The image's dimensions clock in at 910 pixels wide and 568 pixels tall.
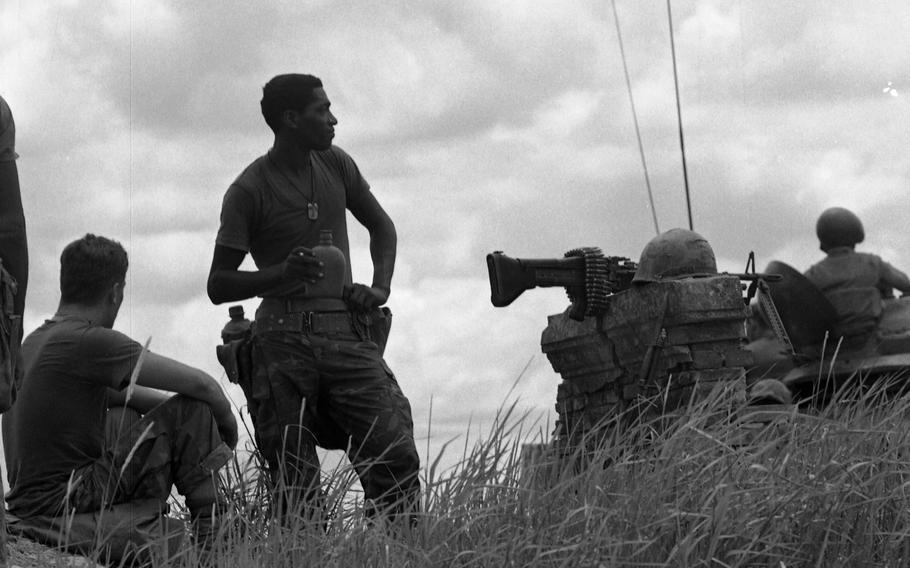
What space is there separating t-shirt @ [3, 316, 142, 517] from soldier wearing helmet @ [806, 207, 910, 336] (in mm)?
7296

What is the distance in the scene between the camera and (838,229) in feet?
38.8

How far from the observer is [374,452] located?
5652 mm

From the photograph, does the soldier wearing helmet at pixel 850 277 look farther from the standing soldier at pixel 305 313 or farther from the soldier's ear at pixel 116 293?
the soldier's ear at pixel 116 293

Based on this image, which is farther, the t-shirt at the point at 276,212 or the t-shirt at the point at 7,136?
the t-shirt at the point at 276,212

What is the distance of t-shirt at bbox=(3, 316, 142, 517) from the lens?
5254mm

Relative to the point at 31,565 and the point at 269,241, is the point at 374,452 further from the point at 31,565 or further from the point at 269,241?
the point at 31,565

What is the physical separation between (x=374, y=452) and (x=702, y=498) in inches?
61.6

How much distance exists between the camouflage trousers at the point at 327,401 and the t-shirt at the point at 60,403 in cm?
66

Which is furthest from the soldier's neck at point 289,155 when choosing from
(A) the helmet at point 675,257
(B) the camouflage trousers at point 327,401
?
(A) the helmet at point 675,257

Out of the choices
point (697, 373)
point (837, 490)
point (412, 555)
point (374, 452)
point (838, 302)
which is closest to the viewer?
point (412, 555)

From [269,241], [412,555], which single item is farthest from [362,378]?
[412,555]

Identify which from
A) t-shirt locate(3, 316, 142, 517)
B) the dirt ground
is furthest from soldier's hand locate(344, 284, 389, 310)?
the dirt ground

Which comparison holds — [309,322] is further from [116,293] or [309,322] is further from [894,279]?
[894,279]

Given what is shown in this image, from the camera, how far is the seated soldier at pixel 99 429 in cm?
525
